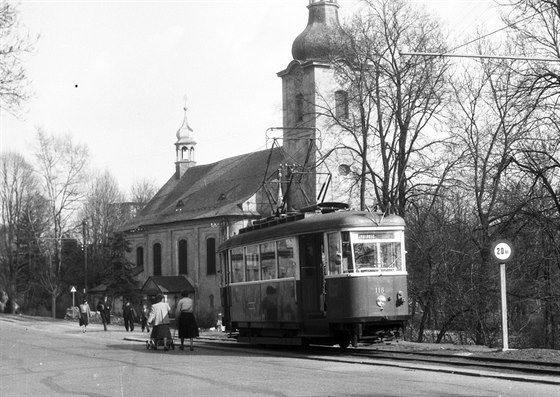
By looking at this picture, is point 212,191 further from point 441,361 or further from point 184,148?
point 441,361

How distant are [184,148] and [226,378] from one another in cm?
7640

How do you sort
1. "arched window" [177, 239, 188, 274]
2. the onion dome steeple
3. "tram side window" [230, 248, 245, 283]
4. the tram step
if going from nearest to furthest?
the tram step < "tram side window" [230, 248, 245, 283] < the onion dome steeple < "arched window" [177, 239, 188, 274]

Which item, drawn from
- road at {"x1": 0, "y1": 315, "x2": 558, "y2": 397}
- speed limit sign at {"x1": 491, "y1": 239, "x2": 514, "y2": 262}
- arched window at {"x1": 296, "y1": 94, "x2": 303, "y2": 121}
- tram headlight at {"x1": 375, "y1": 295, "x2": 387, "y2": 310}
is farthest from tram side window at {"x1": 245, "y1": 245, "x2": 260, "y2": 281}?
arched window at {"x1": 296, "y1": 94, "x2": 303, "y2": 121}

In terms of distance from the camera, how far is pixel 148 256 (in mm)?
→ 78875

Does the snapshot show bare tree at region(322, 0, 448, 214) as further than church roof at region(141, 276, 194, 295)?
No

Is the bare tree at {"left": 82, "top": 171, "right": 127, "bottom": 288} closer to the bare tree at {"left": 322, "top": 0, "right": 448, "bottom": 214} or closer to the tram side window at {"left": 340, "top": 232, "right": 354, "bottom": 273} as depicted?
the bare tree at {"left": 322, "top": 0, "right": 448, "bottom": 214}

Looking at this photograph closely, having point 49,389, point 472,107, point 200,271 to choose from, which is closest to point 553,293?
point 472,107

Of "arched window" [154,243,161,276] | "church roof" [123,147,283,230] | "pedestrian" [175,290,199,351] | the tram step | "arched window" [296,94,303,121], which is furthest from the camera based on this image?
"arched window" [154,243,161,276]

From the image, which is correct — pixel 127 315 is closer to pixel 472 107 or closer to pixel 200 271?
pixel 472 107

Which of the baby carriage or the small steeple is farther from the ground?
the small steeple

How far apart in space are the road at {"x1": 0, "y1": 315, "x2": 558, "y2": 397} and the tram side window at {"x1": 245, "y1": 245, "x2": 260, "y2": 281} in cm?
259

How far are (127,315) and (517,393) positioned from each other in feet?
101

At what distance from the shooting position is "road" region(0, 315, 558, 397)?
1284 cm

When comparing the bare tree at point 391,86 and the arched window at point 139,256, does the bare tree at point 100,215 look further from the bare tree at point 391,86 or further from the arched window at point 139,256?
the bare tree at point 391,86
